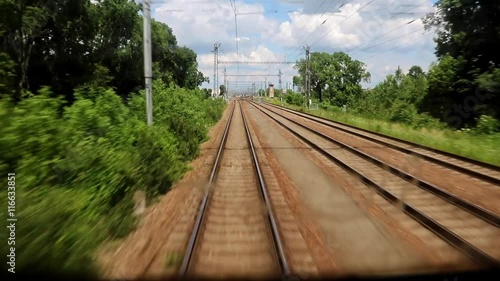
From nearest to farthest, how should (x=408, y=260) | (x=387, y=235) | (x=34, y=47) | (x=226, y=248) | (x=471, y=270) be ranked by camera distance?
(x=471, y=270), (x=408, y=260), (x=226, y=248), (x=387, y=235), (x=34, y=47)

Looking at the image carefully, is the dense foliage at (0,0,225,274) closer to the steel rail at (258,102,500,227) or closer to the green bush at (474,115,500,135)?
the steel rail at (258,102,500,227)

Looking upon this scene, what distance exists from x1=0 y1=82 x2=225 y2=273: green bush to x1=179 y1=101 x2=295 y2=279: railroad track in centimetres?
142

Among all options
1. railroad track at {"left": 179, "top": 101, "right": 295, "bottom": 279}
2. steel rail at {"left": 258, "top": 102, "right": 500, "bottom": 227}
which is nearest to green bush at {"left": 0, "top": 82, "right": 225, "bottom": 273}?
railroad track at {"left": 179, "top": 101, "right": 295, "bottom": 279}

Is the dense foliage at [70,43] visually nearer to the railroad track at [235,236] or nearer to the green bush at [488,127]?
the railroad track at [235,236]

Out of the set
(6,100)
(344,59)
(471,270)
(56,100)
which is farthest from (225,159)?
(344,59)

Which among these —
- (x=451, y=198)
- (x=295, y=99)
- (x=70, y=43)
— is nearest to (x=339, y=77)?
(x=295, y=99)

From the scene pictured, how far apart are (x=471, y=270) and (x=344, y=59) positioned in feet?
312

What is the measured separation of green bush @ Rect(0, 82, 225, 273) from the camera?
4922mm

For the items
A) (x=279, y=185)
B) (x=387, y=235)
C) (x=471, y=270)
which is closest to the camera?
(x=471, y=270)

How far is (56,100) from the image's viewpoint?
7.21m

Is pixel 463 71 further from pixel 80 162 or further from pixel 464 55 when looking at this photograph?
pixel 80 162

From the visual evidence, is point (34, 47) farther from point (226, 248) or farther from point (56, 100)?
point (226, 248)

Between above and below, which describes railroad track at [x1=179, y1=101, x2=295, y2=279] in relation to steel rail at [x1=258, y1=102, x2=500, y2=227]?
below

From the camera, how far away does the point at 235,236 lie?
700 centimetres
